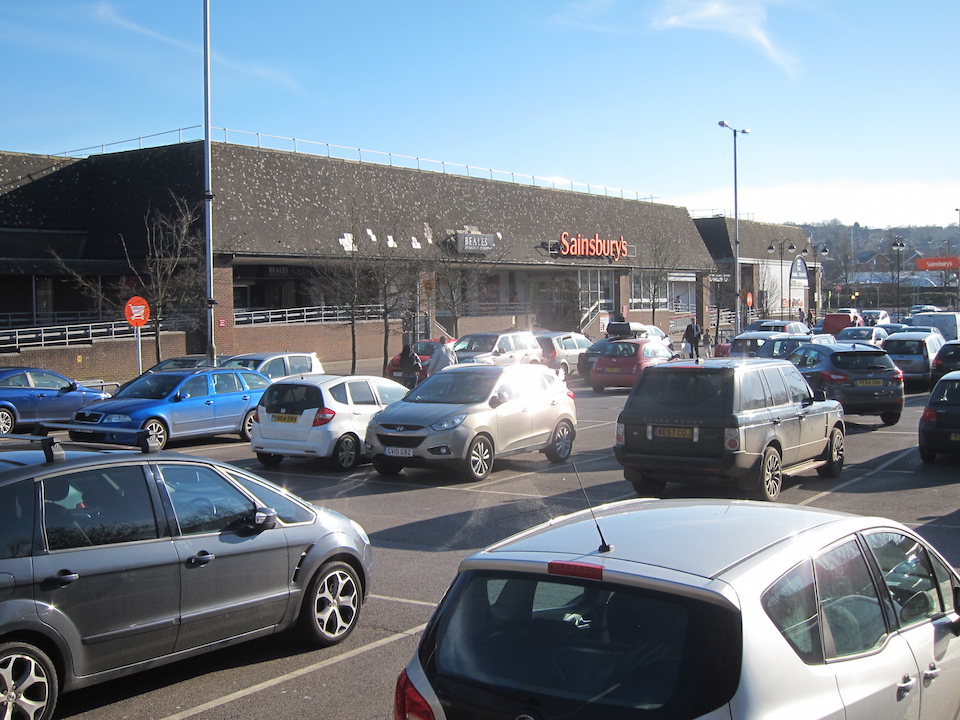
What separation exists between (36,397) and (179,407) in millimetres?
5272

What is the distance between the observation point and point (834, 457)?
13.4 m

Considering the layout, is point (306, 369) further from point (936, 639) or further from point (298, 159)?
point (298, 159)

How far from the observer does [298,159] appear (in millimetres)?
42688

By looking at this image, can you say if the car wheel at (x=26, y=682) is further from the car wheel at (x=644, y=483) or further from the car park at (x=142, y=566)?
the car wheel at (x=644, y=483)

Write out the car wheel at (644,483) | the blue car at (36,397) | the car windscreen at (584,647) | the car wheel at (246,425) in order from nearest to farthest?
1. the car windscreen at (584,647)
2. the car wheel at (644,483)
3. the car wheel at (246,425)
4. the blue car at (36,397)

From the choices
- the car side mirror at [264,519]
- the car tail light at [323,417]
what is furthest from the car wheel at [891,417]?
the car side mirror at [264,519]

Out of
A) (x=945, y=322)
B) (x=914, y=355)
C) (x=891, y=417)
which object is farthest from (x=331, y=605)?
(x=945, y=322)

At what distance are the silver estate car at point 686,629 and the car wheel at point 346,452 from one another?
1074 centimetres

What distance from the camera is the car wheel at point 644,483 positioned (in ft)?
38.3

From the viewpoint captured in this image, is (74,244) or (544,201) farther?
(544,201)

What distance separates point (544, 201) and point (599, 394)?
30.7 metres

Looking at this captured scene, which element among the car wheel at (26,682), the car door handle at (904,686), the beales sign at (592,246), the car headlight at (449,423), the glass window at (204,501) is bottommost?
the car wheel at (26,682)

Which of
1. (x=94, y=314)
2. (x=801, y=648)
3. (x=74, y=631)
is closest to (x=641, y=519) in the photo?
(x=801, y=648)

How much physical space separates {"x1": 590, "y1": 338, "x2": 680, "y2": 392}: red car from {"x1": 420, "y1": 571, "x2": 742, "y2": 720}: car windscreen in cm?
2362
